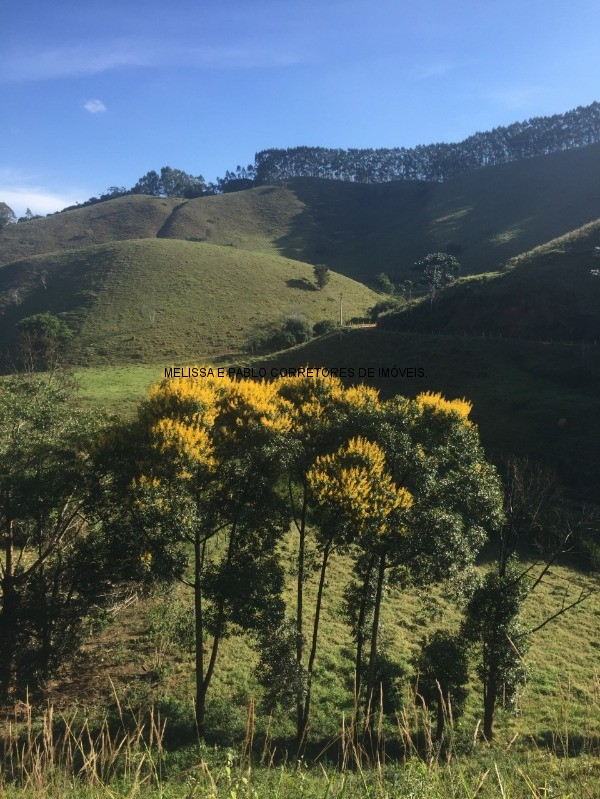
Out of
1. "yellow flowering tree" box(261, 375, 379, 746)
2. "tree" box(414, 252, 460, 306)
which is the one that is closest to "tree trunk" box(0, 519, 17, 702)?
"yellow flowering tree" box(261, 375, 379, 746)

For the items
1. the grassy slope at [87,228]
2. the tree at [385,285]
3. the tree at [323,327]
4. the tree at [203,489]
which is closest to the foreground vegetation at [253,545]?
the tree at [203,489]

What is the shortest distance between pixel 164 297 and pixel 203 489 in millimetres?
83502

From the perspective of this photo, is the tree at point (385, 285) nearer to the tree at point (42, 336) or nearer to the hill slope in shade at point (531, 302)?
the hill slope in shade at point (531, 302)

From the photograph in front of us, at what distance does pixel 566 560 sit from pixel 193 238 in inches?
5425

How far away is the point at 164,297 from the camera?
91062 millimetres

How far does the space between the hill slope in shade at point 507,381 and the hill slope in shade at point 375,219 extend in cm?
6250

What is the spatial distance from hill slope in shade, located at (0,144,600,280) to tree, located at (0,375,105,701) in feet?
366

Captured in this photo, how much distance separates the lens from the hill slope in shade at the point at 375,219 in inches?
4970

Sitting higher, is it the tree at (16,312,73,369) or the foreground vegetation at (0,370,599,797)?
the tree at (16,312,73,369)

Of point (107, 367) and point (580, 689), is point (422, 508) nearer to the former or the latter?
point (580, 689)

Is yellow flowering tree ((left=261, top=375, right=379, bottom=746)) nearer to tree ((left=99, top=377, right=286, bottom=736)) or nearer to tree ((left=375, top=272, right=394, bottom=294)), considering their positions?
tree ((left=99, top=377, right=286, bottom=736))

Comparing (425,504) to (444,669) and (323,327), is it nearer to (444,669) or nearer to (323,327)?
(444,669)

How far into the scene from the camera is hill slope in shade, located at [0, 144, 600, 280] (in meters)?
126

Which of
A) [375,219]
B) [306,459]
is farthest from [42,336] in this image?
[375,219]
